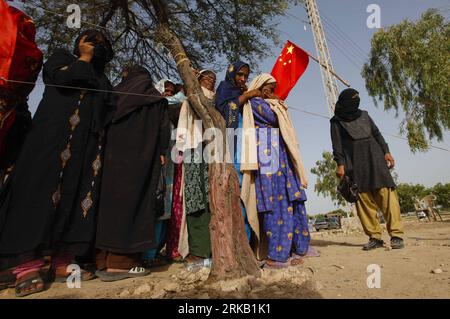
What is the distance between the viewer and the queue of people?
80.2 inches

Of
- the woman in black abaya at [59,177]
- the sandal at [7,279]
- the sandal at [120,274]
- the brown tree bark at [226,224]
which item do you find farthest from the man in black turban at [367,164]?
the sandal at [7,279]

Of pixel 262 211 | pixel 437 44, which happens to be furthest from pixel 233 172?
pixel 437 44

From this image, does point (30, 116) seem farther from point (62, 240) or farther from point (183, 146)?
point (183, 146)

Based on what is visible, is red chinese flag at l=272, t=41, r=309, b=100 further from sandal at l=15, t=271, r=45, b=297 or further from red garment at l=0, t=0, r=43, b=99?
sandal at l=15, t=271, r=45, b=297

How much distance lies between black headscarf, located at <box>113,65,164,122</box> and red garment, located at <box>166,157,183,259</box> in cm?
70

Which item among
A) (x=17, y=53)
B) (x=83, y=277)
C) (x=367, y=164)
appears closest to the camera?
(x=83, y=277)

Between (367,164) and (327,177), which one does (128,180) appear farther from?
(327,177)

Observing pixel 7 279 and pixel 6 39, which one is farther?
pixel 6 39

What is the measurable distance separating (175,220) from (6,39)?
6.76ft

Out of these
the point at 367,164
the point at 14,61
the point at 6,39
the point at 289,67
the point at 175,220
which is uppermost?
the point at 289,67

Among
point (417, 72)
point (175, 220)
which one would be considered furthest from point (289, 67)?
point (417, 72)

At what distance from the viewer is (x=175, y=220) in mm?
2695

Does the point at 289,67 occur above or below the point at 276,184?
above

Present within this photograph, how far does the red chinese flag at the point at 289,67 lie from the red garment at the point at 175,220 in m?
3.17
